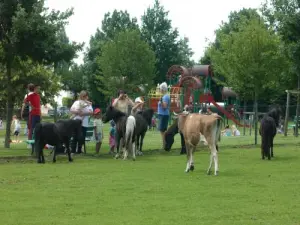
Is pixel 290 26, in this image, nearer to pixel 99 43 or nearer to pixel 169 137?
pixel 169 137

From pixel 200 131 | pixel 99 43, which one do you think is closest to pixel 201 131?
pixel 200 131

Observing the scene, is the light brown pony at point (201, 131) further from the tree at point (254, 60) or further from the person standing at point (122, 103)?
the tree at point (254, 60)

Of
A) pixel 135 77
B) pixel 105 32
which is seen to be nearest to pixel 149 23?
pixel 105 32

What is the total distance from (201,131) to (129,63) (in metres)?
53.8

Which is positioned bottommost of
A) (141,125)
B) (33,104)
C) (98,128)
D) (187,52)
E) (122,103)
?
(98,128)

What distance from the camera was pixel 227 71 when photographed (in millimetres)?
57531

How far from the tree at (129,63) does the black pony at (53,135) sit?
49.8 m

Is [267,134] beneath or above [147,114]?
beneath

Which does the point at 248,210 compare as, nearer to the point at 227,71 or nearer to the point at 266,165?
the point at 266,165

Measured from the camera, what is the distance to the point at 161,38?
8338cm

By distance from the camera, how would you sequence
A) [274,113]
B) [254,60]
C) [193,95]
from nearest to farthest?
1. [274,113]
2. [193,95]
3. [254,60]

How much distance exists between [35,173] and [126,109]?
5.39 metres

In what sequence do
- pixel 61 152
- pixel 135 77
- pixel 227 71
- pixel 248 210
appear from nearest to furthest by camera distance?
pixel 248 210 → pixel 61 152 → pixel 227 71 → pixel 135 77

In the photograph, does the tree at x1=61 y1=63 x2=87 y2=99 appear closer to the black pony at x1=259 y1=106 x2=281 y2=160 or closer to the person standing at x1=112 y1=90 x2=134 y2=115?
the person standing at x1=112 y1=90 x2=134 y2=115
